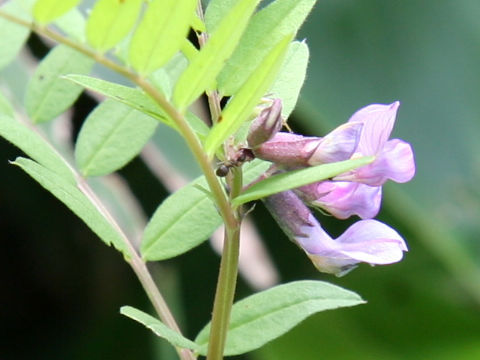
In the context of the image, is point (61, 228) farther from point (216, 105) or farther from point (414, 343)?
point (216, 105)

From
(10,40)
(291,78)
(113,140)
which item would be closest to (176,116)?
(291,78)

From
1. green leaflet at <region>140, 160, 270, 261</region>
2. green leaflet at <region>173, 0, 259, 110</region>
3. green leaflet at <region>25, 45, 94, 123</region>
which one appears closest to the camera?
green leaflet at <region>173, 0, 259, 110</region>

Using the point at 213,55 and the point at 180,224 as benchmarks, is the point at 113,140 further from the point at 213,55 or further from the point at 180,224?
the point at 213,55

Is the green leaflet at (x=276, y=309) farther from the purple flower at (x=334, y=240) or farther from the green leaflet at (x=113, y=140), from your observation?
the green leaflet at (x=113, y=140)

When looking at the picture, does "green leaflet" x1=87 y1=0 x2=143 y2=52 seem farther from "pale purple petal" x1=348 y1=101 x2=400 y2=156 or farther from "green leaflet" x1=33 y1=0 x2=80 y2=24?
"pale purple petal" x1=348 y1=101 x2=400 y2=156

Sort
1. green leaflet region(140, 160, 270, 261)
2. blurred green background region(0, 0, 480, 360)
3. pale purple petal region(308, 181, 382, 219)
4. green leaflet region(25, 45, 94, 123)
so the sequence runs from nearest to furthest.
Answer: pale purple petal region(308, 181, 382, 219)
green leaflet region(140, 160, 270, 261)
green leaflet region(25, 45, 94, 123)
blurred green background region(0, 0, 480, 360)

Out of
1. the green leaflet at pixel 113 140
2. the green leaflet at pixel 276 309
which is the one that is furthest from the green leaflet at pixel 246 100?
the green leaflet at pixel 113 140

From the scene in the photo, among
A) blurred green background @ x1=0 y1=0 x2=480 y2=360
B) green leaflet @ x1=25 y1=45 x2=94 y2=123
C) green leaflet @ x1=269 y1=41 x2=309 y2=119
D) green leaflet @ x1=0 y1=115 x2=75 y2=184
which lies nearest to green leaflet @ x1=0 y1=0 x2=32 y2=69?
green leaflet @ x1=25 y1=45 x2=94 y2=123

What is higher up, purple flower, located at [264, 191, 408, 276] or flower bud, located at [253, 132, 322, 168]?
flower bud, located at [253, 132, 322, 168]
